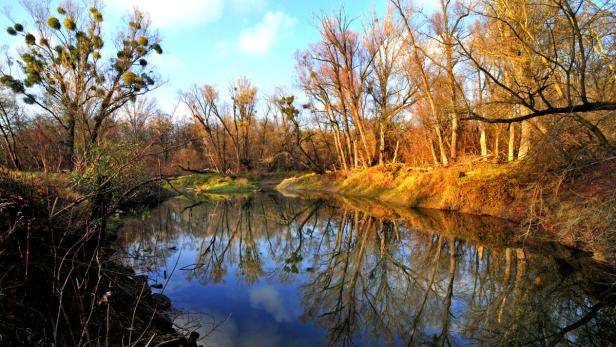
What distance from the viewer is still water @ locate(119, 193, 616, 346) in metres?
4.96

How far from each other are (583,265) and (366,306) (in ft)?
17.2

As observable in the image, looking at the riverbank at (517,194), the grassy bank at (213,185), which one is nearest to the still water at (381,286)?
the riverbank at (517,194)

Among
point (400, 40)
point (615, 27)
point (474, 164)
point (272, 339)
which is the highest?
point (400, 40)

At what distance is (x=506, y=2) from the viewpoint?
844cm

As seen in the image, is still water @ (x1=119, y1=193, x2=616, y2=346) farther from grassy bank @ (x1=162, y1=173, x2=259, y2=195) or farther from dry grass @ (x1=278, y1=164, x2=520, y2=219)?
grassy bank @ (x1=162, y1=173, x2=259, y2=195)

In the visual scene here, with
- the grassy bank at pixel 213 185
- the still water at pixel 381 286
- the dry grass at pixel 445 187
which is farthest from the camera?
→ the grassy bank at pixel 213 185

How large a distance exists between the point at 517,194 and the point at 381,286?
9031 mm

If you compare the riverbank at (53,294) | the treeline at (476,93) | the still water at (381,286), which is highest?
the treeline at (476,93)

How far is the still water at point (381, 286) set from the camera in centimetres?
496

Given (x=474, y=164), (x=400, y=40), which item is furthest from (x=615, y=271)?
(x=400, y=40)

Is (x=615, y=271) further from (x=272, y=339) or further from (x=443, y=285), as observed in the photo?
(x=272, y=339)

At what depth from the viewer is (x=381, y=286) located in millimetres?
6832

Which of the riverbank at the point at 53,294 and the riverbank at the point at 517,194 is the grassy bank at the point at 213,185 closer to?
the riverbank at the point at 517,194

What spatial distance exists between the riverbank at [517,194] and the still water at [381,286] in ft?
2.24
